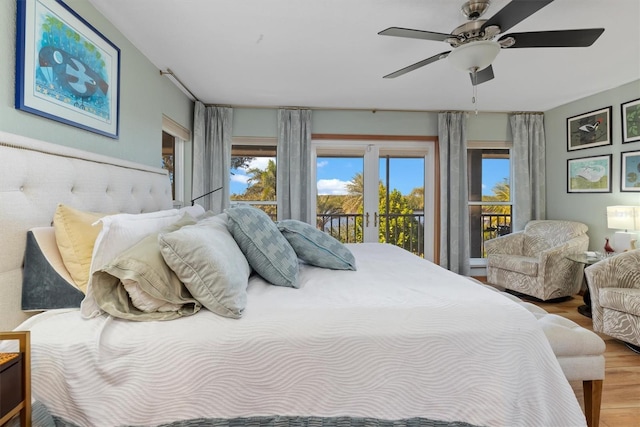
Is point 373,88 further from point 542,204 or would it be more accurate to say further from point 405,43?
point 542,204

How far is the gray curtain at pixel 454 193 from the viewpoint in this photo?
4.46 m

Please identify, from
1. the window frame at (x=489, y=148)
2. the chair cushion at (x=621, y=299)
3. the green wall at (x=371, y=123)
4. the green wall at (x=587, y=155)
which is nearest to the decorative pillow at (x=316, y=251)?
the chair cushion at (x=621, y=299)

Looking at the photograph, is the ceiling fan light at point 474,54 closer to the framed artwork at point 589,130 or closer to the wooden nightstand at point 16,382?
the wooden nightstand at point 16,382

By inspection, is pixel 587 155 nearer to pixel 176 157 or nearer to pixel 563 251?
pixel 563 251

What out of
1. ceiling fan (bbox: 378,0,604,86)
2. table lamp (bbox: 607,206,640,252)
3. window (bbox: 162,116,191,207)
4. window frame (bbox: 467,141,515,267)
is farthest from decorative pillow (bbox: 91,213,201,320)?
window frame (bbox: 467,141,515,267)

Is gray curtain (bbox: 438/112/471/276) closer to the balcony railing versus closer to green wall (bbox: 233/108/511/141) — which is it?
green wall (bbox: 233/108/511/141)

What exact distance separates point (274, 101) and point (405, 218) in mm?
2474

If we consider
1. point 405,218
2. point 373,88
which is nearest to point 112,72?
point 373,88

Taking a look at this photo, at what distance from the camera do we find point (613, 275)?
2.63 metres

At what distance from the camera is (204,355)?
41.4 inches

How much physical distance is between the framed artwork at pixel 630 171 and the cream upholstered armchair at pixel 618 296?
4.34 ft

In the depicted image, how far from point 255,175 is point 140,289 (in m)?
3.43

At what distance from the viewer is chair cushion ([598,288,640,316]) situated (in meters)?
2.35

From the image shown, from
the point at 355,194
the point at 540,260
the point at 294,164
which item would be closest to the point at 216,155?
the point at 294,164
